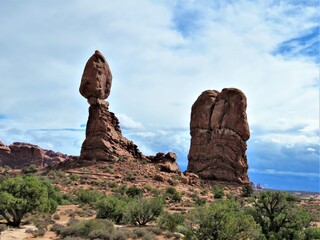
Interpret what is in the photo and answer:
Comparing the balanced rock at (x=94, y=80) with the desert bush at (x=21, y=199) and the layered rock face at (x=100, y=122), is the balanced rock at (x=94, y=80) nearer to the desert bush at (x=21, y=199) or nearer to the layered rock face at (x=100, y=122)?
the layered rock face at (x=100, y=122)

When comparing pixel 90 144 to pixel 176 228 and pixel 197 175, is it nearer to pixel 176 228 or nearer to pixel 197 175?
pixel 197 175

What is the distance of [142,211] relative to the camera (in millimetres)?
25297

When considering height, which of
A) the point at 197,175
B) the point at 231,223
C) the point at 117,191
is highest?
the point at 197,175

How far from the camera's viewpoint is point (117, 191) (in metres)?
41.2

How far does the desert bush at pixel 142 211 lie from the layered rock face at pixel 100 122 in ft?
86.2

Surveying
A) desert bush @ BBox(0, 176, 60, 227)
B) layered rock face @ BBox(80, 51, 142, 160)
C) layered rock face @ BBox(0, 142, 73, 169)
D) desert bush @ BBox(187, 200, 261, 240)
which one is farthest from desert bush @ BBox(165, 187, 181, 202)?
layered rock face @ BBox(0, 142, 73, 169)

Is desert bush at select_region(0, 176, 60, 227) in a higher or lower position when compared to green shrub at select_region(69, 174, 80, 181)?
lower

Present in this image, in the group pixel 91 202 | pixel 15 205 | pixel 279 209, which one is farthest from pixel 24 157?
pixel 279 209

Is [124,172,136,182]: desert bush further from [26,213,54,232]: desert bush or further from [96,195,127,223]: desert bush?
[26,213,54,232]: desert bush

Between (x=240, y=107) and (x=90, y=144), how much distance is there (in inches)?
995

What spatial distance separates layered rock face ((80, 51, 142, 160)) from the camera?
173ft

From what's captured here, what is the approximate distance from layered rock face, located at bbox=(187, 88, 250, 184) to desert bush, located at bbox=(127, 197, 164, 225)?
3392cm

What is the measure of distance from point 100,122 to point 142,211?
96.5ft

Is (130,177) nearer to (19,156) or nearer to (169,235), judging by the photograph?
(169,235)
